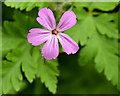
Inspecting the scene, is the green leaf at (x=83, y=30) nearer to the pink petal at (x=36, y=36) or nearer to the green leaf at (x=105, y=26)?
the green leaf at (x=105, y=26)

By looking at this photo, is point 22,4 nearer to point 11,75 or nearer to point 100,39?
point 11,75

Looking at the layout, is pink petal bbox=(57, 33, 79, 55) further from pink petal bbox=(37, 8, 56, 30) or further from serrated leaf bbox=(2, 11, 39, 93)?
serrated leaf bbox=(2, 11, 39, 93)

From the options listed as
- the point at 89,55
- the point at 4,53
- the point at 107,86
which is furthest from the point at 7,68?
the point at 107,86

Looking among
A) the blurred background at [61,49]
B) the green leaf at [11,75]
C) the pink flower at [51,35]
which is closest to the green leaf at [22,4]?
the blurred background at [61,49]

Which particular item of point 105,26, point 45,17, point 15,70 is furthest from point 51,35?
point 105,26

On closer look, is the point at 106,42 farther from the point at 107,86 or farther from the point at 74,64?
the point at 107,86

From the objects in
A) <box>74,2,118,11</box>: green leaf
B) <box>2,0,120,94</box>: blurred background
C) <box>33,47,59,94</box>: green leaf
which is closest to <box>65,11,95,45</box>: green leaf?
<box>2,0,120,94</box>: blurred background

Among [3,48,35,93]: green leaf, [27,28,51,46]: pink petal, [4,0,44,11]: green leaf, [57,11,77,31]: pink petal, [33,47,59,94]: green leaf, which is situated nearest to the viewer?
[27,28,51,46]: pink petal
